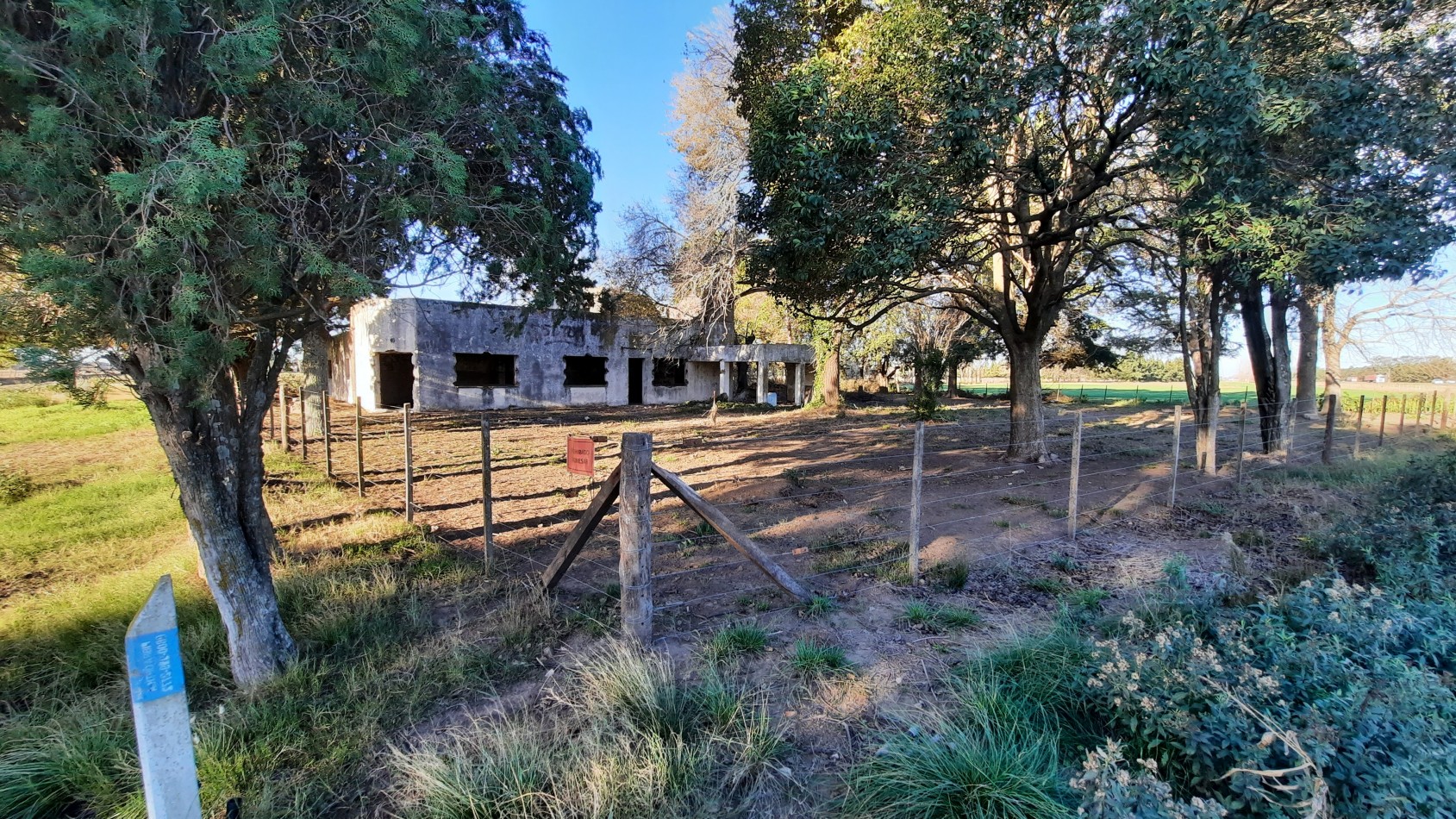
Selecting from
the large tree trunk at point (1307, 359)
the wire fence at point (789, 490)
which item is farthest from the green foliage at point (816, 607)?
the large tree trunk at point (1307, 359)

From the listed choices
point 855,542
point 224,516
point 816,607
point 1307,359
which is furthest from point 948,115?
point 1307,359

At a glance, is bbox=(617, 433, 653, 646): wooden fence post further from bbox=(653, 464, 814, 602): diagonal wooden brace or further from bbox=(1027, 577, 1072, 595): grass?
bbox=(1027, 577, 1072, 595): grass

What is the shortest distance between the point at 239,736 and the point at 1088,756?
404cm

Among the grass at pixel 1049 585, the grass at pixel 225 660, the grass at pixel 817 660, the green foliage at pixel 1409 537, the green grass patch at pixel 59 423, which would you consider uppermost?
the green foliage at pixel 1409 537

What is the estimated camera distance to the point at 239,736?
321 centimetres

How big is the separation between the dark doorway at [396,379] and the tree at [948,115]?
21.8 meters

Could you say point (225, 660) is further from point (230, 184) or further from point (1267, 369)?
point (1267, 369)

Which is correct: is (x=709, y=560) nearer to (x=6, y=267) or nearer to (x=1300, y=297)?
(x=6, y=267)

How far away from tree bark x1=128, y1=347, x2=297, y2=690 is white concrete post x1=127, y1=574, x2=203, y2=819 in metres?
2.02

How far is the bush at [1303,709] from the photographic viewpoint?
6.58 ft

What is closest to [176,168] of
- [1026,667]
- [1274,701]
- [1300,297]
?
[1026,667]

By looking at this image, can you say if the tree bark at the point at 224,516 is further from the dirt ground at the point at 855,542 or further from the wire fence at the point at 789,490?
the wire fence at the point at 789,490

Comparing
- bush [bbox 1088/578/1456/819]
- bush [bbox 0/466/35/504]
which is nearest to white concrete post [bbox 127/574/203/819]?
bush [bbox 1088/578/1456/819]

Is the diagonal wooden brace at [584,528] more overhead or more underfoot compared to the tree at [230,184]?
more underfoot
